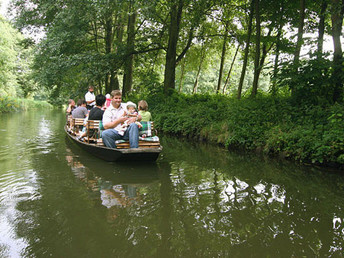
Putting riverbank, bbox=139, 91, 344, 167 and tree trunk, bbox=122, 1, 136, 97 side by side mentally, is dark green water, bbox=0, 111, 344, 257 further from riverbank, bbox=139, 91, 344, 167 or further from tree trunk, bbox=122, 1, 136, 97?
tree trunk, bbox=122, 1, 136, 97

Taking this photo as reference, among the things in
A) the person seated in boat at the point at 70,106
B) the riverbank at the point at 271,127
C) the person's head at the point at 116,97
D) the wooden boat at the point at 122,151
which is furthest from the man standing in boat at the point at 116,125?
the person seated in boat at the point at 70,106

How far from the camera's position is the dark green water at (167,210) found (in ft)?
9.46

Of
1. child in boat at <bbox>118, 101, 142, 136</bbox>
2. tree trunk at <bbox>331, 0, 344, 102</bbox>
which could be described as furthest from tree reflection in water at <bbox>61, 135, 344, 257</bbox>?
tree trunk at <bbox>331, 0, 344, 102</bbox>

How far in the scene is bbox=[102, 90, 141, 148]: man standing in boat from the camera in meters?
6.30

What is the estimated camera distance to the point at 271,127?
8.21m

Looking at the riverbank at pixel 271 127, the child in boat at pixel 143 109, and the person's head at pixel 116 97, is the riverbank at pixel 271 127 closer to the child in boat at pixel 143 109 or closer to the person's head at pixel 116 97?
the child in boat at pixel 143 109

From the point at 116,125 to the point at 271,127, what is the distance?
466 cm

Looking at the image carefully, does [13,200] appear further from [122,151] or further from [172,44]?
[172,44]

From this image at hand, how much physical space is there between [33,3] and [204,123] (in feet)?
48.3

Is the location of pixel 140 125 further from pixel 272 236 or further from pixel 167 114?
pixel 167 114

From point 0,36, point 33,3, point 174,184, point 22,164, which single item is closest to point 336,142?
point 174,184

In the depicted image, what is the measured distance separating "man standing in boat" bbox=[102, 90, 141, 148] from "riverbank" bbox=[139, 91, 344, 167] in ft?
12.6

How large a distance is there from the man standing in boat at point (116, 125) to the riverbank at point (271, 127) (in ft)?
12.6

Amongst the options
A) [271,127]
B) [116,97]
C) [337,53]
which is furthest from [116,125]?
[337,53]
